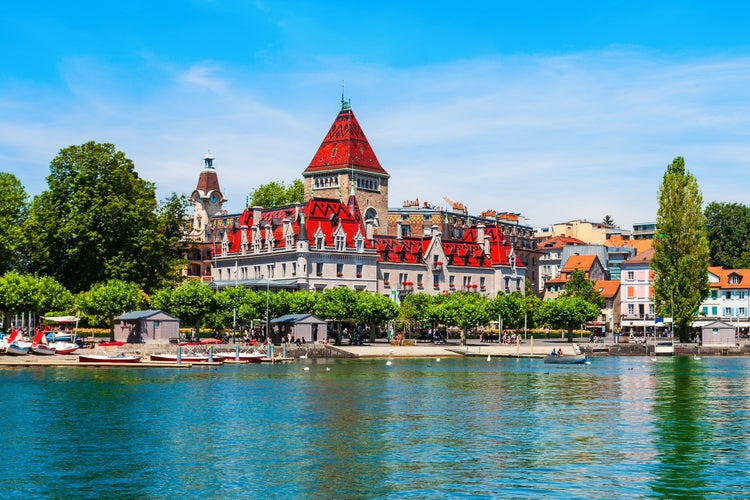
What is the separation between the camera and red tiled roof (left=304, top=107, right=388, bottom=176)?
166125 mm

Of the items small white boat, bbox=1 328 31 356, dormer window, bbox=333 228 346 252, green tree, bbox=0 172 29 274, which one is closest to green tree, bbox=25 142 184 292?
green tree, bbox=0 172 29 274

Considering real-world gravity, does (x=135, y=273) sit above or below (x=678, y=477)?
above

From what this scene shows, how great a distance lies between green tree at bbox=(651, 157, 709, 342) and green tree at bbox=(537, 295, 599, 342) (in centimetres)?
1082

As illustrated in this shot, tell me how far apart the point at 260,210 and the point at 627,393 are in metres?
87.5

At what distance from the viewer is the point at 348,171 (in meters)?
164

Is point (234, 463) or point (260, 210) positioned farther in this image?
point (260, 210)

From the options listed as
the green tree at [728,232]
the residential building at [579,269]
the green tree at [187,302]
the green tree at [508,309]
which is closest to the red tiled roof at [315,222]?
the green tree at [508,309]

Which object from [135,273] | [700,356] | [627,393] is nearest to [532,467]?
[627,393]

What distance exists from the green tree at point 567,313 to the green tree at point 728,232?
66.1m

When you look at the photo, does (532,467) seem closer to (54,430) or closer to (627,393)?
(54,430)

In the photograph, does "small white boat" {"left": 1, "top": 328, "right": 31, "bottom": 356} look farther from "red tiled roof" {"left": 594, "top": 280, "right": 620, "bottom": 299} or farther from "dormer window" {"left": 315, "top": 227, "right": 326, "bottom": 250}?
"red tiled roof" {"left": 594, "top": 280, "right": 620, "bottom": 299}

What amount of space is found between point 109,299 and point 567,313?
5536 centimetres

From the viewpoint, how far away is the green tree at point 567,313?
13025 cm

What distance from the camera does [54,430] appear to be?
51.5 m
